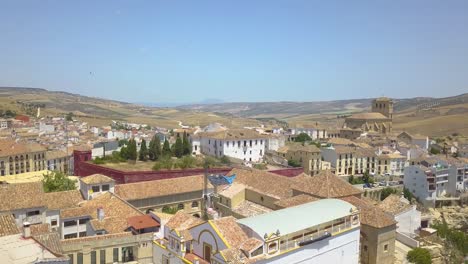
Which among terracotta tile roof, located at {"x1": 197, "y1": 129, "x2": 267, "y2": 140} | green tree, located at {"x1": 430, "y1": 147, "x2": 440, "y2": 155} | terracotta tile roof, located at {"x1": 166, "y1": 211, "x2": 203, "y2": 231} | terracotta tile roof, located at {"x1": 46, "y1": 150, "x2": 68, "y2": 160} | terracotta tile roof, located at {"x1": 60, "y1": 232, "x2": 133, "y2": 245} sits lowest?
terracotta tile roof, located at {"x1": 46, "y1": 150, "x2": 68, "y2": 160}

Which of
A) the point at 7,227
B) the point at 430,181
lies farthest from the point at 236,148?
the point at 7,227

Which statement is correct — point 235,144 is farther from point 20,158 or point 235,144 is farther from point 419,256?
point 419,256

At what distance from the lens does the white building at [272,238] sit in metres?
19.8

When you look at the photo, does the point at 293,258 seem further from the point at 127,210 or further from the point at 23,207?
the point at 23,207

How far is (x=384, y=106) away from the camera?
323 ft

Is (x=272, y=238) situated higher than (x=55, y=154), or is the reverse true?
(x=272, y=238)

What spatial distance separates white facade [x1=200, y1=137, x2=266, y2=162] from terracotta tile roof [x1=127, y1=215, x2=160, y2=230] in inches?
1137

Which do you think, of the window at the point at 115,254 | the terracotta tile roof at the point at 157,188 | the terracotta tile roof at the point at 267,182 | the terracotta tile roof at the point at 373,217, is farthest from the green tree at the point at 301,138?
the window at the point at 115,254

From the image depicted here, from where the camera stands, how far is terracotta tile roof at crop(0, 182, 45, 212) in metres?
27.2

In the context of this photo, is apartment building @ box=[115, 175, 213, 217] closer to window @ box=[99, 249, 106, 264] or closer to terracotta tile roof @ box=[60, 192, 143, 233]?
terracotta tile roof @ box=[60, 192, 143, 233]

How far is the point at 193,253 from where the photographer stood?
74.2 feet

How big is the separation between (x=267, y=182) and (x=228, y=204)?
12.2 ft

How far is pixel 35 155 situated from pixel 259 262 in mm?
49378

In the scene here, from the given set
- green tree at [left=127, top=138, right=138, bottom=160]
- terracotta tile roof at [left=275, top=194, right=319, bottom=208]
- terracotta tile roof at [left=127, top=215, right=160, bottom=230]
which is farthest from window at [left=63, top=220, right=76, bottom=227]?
green tree at [left=127, top=138, right=138, bottom=160]
